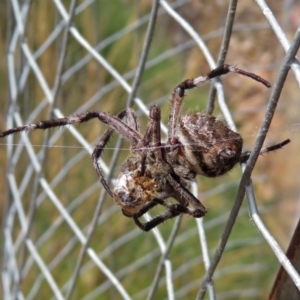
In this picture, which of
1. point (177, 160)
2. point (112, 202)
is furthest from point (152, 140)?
point (112, 202)

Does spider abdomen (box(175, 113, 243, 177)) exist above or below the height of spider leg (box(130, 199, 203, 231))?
above

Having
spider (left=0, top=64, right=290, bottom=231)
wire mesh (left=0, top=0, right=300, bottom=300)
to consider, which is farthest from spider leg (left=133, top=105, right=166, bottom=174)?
wire mesh (left=0, top=0, right=300, bottom=300)

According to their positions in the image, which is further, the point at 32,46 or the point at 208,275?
the point at 32,46

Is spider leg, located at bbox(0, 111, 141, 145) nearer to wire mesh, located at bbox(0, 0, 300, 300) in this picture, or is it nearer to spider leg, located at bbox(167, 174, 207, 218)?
spider leg, located at bbox(167, 174, 207, 218)

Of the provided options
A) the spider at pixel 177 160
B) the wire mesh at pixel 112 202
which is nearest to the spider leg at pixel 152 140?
the spider at pixel 177 160

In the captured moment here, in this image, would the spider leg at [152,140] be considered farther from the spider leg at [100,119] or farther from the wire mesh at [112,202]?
the wire mesh at [112,202]

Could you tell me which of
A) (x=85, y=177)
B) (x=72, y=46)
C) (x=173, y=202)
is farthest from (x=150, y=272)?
(x=173, y=202)

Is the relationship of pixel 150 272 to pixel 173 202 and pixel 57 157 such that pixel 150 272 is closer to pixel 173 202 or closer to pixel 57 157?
pixel 57 157

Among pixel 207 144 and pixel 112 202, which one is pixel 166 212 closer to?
pixel 207 144
